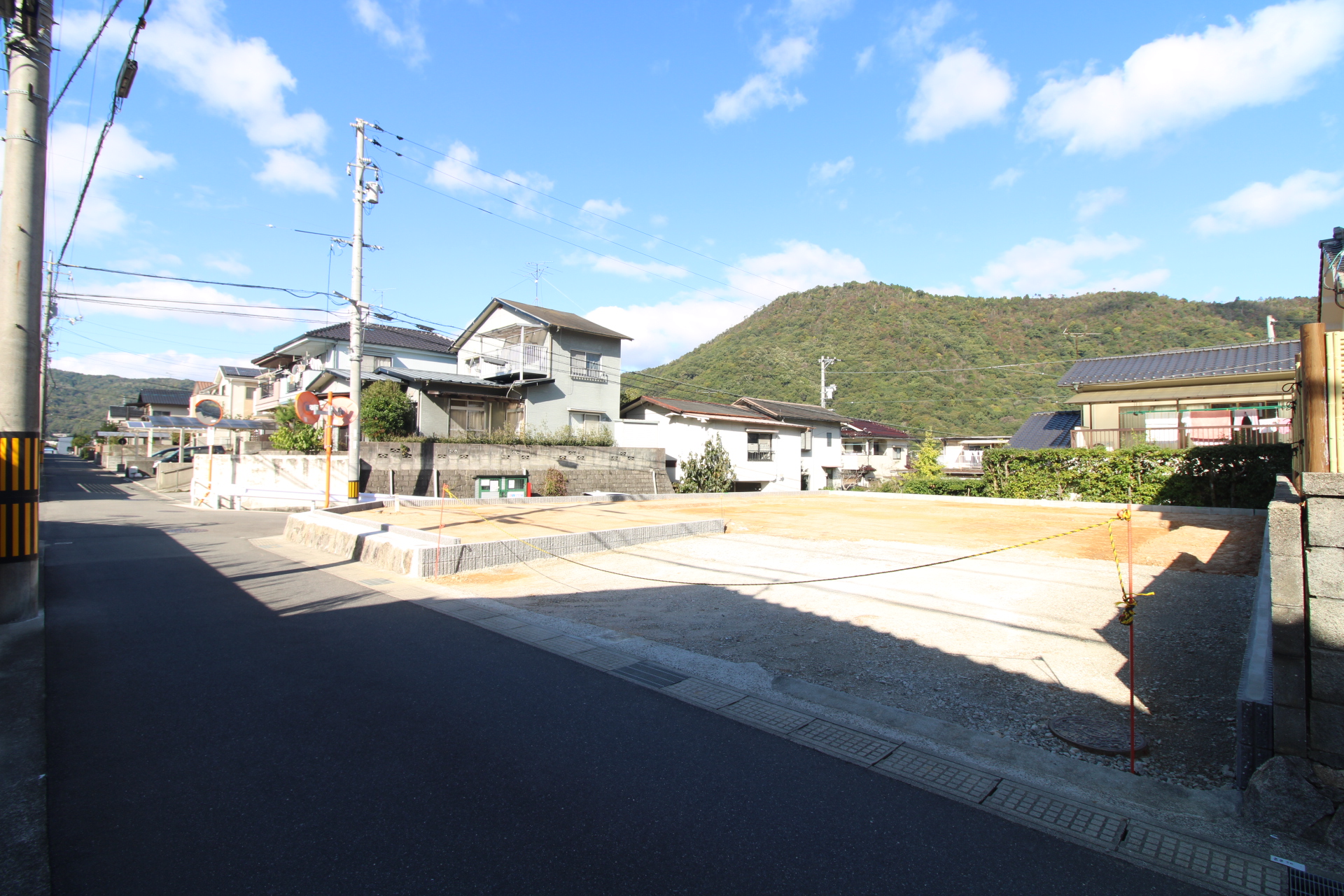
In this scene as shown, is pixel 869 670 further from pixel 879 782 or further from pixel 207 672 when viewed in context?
pixel 207 672

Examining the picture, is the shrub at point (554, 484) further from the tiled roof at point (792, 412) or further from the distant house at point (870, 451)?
the distant house at point (870, 451)

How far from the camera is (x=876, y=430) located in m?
44.7

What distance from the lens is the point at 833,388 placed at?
45469 millimetres

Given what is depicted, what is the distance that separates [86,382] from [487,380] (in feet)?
408

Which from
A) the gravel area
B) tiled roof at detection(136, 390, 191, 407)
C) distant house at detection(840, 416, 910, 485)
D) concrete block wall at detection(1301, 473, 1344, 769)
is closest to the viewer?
concrete block wall at detection(1301, 473, 1344, 769)

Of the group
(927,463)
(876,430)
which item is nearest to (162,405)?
(876,430)

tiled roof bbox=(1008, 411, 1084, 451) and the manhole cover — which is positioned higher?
tiled roof bbox=(1008, 411, 1084, 451)

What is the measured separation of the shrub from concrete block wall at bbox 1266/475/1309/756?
21.9 metres

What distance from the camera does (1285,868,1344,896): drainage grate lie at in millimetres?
2436

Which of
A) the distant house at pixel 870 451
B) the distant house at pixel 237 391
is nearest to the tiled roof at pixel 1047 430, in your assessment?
the distant house at pixel 870 451

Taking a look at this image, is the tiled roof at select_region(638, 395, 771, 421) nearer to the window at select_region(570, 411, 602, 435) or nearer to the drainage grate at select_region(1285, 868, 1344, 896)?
the window at select_region(570, 411, 602, 435)

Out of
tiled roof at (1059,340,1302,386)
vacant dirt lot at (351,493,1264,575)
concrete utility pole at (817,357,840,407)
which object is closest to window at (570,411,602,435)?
vacant dirt lot at (351,493,1264,575)

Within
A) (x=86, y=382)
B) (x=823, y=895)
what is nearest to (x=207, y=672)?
(x=823, y=895)

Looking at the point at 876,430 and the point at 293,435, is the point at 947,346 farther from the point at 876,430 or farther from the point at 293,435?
the point at 293,435
